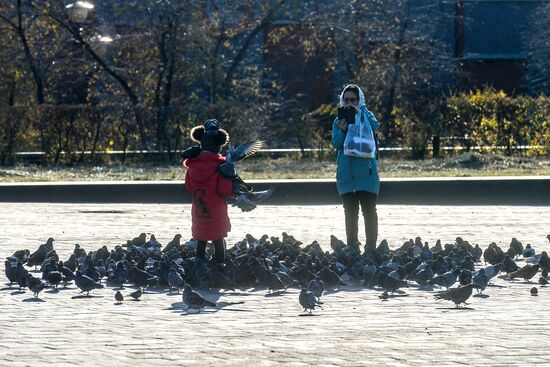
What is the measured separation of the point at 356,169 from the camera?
11.7 meters

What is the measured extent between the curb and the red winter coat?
8.06 m

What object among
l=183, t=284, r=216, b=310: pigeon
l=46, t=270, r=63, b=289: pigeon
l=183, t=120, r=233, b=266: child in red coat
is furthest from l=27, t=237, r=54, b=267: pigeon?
l=183, t=284, r=216, b=310: pigeon

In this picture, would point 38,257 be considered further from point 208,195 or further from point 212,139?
point 212,139

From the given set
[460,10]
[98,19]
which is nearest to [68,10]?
[98,19]

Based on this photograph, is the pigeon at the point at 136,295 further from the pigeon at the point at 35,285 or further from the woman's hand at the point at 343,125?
the woman's hand at the point at 343,125

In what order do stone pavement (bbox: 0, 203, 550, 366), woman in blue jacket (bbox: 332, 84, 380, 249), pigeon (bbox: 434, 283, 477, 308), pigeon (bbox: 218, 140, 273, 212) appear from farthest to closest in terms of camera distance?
woman in blue jacket (bbox: 332, 84, 380, 249), pigeon (bbox: 218, 140, 273, 212), pigeon (bbox: 434, 283, 477, 308), stone pavement (bbox: 0, 203, 550, 366)

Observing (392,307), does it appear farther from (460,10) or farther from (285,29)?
(460,10)

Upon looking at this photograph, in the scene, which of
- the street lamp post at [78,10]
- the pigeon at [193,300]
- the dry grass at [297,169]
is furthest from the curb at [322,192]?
the pigeon at [193,300]

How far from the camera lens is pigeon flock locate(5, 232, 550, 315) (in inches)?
375

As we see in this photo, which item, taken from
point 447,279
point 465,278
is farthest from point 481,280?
point 447,279

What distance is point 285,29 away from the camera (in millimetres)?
29078

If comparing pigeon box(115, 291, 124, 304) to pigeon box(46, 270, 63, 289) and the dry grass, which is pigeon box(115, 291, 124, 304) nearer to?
pigeon box(46, 270, 63, 289)

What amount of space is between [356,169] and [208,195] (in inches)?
71.3

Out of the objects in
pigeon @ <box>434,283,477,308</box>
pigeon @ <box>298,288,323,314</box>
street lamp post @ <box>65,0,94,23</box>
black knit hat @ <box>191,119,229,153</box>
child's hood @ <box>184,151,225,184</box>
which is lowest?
pigeon @ <box>298,288,323,314</box>
